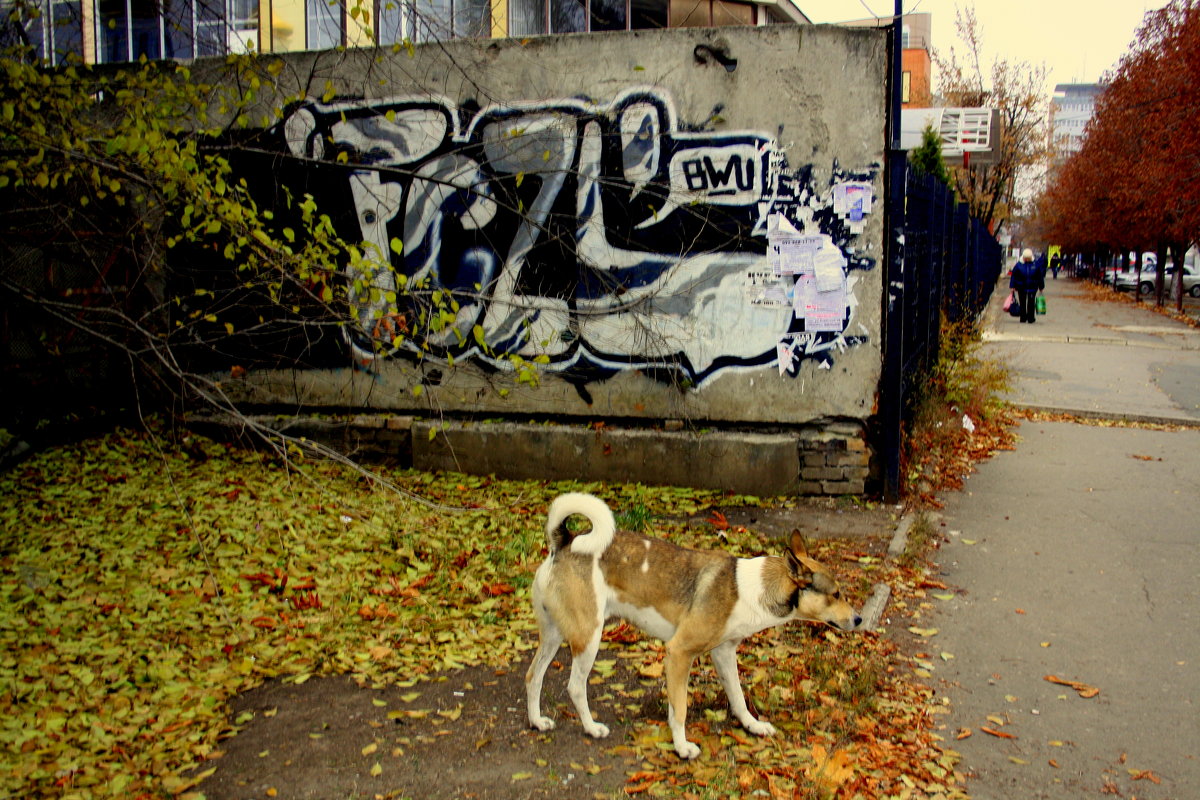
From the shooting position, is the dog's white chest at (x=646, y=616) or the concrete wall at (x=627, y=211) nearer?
the dog's white chest at (x=646, y=616)

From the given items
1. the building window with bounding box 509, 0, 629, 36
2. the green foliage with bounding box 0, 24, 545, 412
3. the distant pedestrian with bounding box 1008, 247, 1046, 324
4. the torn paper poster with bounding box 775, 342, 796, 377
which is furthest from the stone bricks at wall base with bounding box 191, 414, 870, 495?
the distant pedestrian with bounding box 1008, 247, 1046, 324

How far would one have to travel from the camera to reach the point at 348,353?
934 cm

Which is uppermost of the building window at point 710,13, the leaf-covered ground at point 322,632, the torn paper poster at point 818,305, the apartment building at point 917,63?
the apartment building at point 917,63

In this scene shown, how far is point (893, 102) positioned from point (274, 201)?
5582mm

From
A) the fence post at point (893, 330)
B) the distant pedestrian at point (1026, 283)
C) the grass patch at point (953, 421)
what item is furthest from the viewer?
the distant pedestrian at point (1026, 283)

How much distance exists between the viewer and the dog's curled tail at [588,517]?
4.10m

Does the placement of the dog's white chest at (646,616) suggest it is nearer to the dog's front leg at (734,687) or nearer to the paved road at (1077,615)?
the dog's front leg at (734,687)

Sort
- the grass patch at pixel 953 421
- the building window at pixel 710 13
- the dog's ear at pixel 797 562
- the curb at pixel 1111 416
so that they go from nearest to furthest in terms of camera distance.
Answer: the dog's ear at pixel 797 562
the grass patch at pixel 953 421
the curb at pixel 1111 416
the building window at pixel 710 13

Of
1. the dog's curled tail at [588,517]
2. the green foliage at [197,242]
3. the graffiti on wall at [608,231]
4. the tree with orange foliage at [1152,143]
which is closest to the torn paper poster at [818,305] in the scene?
the graffiti on wall at [608,231]

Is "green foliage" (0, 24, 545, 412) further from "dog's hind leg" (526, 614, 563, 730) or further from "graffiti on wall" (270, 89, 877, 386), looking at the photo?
"dog's hind leg" (526, 614, 563, 730)

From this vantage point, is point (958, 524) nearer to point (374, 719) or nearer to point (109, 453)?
point (374, 719)

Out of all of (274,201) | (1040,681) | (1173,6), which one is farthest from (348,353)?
(1173,6)

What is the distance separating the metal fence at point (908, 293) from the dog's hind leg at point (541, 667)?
178 inches

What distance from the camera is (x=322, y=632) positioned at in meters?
5.60
